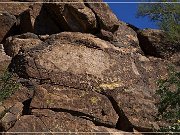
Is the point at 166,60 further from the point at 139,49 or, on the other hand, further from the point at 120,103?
the point at 120,103

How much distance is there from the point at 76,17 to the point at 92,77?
3.46 m

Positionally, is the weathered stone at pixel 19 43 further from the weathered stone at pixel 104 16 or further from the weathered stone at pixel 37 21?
the weathered stone at pixel 104 16

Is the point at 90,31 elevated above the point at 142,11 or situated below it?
below

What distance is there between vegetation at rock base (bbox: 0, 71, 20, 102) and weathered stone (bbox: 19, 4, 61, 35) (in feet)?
13.3

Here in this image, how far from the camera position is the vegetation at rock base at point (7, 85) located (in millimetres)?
12422

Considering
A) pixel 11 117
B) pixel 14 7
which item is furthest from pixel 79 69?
pixel 14 7

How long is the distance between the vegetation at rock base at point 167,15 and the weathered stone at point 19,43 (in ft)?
17.4

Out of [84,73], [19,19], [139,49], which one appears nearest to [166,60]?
[139,49]

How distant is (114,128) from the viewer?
40.6 feet

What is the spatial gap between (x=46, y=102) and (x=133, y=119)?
2.45 metres

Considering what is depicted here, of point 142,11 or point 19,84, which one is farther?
point 142,11

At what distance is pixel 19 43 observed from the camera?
15.3 m

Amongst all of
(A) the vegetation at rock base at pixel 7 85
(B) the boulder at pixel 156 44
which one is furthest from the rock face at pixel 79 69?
(A) the vegetation at rock base at pixel 7 85

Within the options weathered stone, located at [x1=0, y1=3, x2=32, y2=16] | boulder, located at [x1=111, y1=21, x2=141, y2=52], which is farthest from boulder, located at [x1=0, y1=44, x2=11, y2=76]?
boulder, located at [x1=111, y1=21, x2=141, y2=52]
